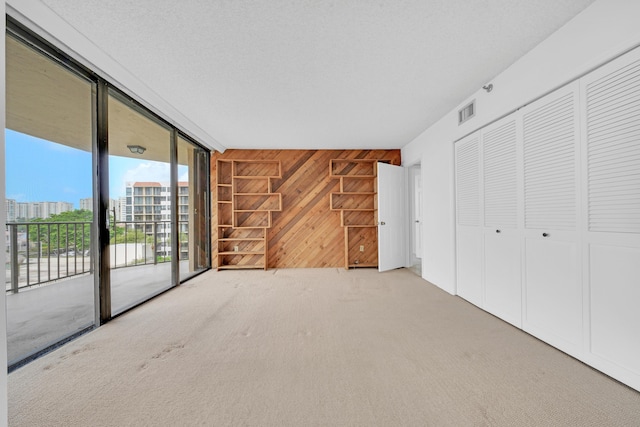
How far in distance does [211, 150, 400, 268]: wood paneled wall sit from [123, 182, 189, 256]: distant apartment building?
52.4 inches

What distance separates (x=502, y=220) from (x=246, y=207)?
4.26 metres

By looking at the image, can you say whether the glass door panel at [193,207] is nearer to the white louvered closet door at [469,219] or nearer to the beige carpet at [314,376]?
the beige carpet at [314,376]

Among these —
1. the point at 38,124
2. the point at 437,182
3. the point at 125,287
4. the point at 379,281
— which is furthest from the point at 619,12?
the point at 125,287

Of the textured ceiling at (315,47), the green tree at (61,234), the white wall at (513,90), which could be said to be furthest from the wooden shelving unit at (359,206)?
the green tree at (61,234)

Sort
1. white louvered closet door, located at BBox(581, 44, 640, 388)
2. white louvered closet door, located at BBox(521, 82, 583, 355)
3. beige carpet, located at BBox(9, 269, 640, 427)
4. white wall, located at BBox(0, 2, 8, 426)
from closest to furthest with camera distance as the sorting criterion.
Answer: white wall, located at BBox(0, 2, 8, 426) < beige carpet, located at BBox(9, 269, 640, 427) < white louvered closet door, located at BBox(581, 44, 640, 388) < white louvered closet door, located at BBox(521, 82, 583, 355)

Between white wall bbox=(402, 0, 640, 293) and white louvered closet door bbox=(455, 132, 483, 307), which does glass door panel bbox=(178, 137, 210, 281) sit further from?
white louvered closet door bbox=(455, 132, 483, 307)

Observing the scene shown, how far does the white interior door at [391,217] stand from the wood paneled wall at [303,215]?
892 mm

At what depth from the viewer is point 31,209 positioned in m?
2.51

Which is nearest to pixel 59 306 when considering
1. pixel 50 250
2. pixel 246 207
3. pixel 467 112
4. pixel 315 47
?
pixel 50 250

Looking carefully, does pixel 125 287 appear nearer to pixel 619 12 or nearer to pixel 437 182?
pixel 437 182

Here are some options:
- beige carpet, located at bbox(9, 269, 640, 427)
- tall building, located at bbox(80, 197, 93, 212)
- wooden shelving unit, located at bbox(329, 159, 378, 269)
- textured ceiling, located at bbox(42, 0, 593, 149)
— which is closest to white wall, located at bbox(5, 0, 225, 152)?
textured ceiling, located at bbox(42, 0, 593, 149)

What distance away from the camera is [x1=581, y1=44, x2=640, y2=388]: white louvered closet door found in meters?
1.53

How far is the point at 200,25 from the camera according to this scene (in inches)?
72.3

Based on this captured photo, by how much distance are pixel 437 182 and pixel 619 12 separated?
7.91 feet
